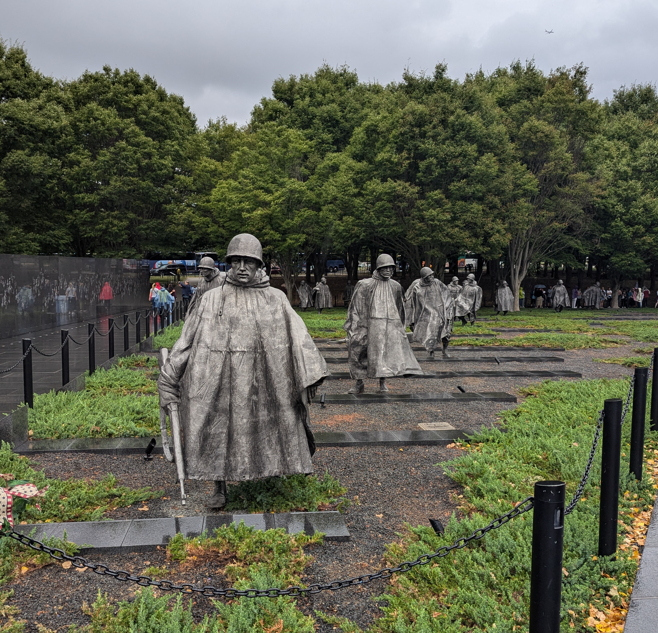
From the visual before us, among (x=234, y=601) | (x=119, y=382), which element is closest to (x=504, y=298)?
(x=119, y=382)

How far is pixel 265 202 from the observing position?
90.8ft

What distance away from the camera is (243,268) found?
4668 mm

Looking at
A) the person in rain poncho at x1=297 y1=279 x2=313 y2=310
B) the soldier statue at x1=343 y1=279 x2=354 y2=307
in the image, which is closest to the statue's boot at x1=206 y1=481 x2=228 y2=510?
the person in rain poncho at x1=297 y1=279 x2=313 y2=310

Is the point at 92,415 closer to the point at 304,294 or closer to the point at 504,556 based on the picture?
the point at 504,556

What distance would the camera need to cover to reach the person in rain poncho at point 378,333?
9375mm

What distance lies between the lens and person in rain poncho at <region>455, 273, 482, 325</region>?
2059cm

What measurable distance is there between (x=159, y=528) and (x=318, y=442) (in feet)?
8.49

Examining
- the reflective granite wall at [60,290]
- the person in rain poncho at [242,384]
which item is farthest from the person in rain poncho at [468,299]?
the person in rain poncho at [242,384]

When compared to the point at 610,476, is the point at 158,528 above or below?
below

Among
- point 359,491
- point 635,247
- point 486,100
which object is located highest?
point 486,100

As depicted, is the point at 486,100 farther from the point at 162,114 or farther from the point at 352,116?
the point at 162,114

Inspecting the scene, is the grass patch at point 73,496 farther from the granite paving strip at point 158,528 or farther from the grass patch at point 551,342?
the grass patch at point 551,342

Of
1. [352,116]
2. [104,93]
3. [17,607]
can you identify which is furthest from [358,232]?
[17,607]

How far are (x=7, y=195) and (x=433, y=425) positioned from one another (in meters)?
23.9
